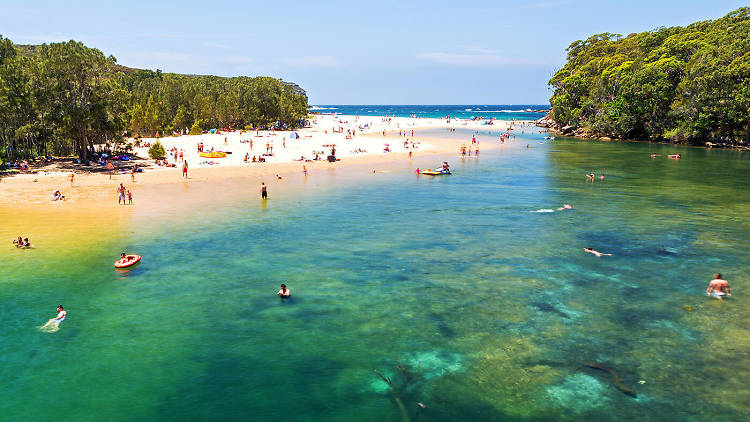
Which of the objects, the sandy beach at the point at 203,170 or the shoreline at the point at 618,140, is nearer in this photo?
the sandy beach at the point at 203,170

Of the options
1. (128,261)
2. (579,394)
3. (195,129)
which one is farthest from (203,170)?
(579,394)

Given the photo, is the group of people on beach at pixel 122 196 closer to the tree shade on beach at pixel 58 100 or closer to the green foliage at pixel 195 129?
the tree shade on beach at pixel 58 100

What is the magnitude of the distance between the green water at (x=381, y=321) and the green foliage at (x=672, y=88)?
59847 millimetres

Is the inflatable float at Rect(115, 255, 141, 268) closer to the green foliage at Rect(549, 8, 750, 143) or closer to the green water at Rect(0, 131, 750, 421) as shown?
the green water at Rect(0, 131, 750, 421)

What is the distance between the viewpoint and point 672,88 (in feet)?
326

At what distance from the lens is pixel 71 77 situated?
55.5m

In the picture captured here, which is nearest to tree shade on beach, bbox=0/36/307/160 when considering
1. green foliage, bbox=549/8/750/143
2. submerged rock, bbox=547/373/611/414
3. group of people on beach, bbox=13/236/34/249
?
group of people on beach, bbox=13/236/34/249

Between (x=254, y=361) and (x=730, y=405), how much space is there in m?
16.5

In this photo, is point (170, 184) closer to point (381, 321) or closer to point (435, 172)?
point (435, 172)

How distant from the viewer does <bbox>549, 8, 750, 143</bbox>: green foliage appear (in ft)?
286

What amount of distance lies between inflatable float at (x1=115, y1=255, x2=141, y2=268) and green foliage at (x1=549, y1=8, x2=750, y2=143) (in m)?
99.5

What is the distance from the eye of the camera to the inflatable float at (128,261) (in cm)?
2761

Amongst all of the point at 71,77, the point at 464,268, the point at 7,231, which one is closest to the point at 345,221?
the point at 464,268

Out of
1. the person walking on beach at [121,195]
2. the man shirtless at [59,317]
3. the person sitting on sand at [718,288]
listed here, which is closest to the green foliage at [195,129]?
the person walking on beach at [121,195]
